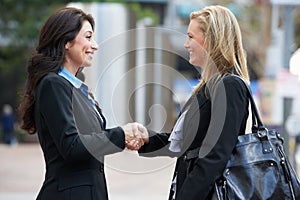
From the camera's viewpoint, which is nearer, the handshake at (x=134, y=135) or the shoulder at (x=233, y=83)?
the shoulder at (x=233, y=83)

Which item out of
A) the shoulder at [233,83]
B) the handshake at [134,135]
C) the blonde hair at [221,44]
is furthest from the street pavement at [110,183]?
the shoulder at [233,83]

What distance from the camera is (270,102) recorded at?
20562mm

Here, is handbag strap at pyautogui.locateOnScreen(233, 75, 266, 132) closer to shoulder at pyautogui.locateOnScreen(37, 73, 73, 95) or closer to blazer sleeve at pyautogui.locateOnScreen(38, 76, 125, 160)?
blazer sleeve at pyautogui.locateOnScreen(38, 76, 125, 160)

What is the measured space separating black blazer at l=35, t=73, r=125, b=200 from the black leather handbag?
1.72 feet

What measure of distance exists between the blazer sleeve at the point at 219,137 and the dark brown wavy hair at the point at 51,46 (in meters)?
0.76

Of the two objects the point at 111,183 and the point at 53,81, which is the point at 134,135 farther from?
the point at 111,183

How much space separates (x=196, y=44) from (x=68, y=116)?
72 centimetres

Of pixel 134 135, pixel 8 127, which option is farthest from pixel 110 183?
pixel 8 127

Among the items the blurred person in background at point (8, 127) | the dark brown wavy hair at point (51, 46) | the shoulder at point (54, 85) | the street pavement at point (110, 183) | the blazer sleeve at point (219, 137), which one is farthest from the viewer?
the blurred person in background at point (8, 127)

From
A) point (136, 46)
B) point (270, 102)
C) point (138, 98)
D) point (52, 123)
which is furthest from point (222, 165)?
point (270, 102)

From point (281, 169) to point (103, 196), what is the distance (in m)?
0.88

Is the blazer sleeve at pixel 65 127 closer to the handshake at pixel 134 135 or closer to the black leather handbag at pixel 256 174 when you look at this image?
the handshake at pixel 134 135

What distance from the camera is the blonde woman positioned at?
2822mm

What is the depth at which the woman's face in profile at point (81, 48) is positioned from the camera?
3.08 meters
